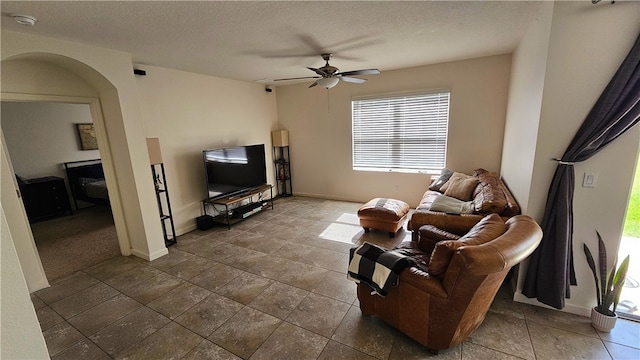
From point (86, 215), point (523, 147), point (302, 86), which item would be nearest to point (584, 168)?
point (523, 147)

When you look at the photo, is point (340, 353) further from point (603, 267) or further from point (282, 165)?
point (282, 165)

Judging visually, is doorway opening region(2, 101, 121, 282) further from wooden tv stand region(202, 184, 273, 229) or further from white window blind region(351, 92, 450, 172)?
white window blind region(351, 92, 450, 172)

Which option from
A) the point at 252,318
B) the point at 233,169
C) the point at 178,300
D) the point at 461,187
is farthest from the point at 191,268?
the point at 461,187

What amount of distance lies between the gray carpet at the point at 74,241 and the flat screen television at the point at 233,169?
1.62 metres

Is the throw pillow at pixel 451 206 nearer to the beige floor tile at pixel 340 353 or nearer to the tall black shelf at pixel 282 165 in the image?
the beige floor tile at pixel 340 353

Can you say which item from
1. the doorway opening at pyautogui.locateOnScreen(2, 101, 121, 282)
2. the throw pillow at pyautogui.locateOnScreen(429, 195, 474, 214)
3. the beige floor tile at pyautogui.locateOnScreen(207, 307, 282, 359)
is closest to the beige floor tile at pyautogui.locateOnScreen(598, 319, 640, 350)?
the throw pillow at pyautogui.locateOnScreen(429, 195, 474, 214)

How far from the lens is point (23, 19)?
1.98 m

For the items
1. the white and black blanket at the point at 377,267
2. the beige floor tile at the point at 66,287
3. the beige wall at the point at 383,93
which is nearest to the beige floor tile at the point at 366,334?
the white and black blanket at the point at 377,267

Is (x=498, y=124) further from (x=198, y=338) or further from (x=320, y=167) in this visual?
(x=198, y=338)

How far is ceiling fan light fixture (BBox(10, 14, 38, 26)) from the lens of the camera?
6.39 ft

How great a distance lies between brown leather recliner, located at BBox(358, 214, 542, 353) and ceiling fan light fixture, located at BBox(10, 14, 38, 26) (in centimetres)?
341

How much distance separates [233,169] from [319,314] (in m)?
3.07

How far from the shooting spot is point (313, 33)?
2.63 metres

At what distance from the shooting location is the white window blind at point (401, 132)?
15.0ft
